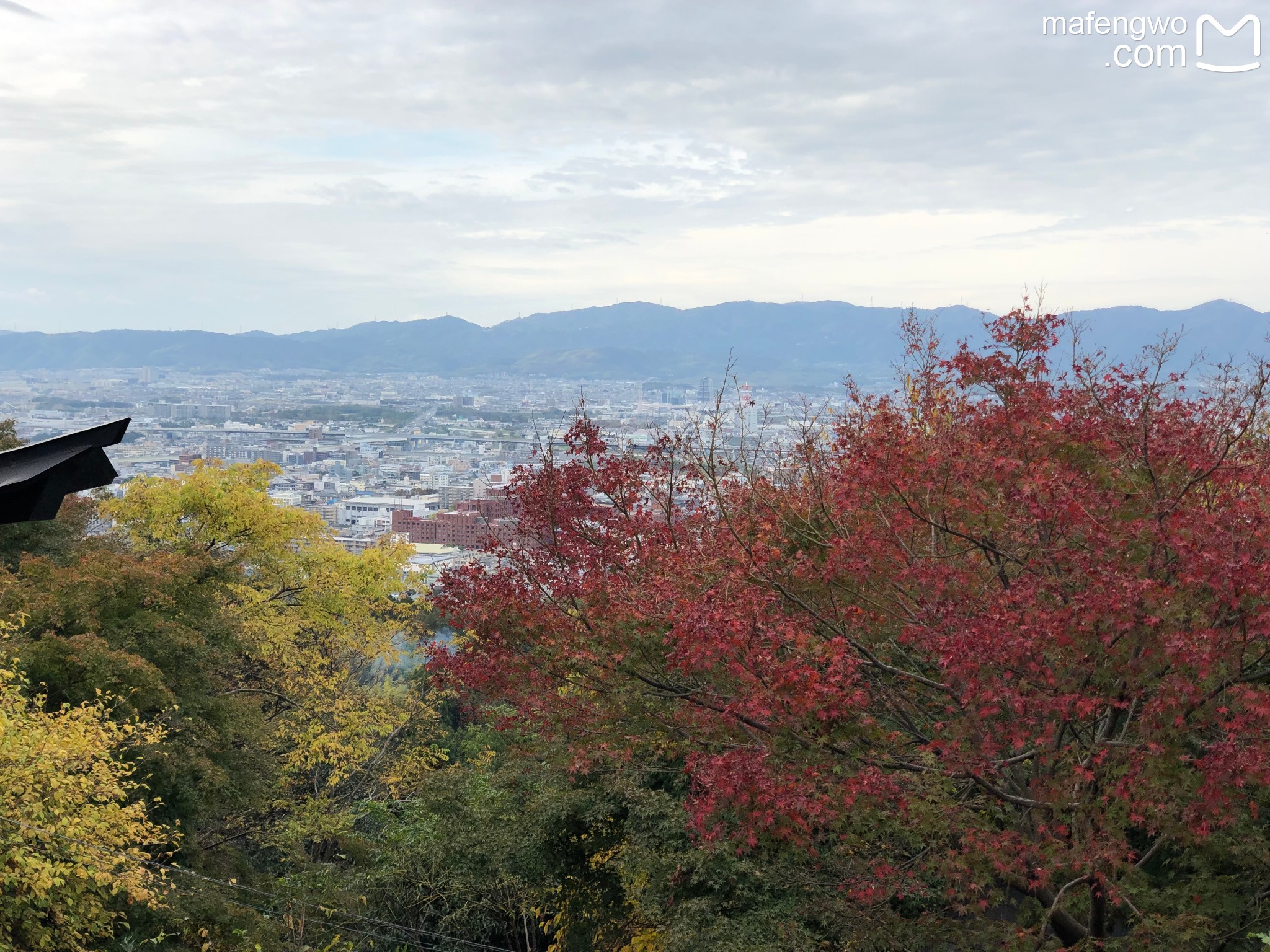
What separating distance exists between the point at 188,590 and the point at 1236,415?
13.1 metres

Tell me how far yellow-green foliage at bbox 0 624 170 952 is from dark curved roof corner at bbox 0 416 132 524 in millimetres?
4303

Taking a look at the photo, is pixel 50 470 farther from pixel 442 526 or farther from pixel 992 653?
pixel 442 526

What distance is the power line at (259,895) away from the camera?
8.15 m

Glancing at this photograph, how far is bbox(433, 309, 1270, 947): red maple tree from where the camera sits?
558 cm

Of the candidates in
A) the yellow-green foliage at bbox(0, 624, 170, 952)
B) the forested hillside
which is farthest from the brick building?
the yellow-green foliage at bbox(0, 624, 170, 952)

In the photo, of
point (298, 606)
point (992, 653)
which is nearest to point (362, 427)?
point (298, 606)

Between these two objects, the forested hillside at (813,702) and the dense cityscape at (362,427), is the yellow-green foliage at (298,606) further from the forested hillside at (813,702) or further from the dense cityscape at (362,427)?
the forested hillside at (813,702)

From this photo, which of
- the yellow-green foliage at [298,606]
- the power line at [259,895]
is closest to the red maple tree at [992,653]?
the power line at [259,895]

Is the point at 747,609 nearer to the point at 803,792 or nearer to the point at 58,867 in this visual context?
the point at 803,792

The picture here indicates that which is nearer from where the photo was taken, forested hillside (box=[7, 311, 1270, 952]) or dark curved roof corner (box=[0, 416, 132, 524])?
dark curved roof corner (box=[0, 416, 132, 524])

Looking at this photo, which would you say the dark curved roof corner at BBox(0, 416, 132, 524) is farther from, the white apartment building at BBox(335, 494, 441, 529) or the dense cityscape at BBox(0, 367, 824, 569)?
the white apartment building at BBox(335, 494, 441, 529)

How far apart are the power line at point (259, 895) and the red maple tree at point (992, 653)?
3457 millimetres

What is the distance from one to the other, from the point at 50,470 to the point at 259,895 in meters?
11.6

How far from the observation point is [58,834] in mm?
8172
